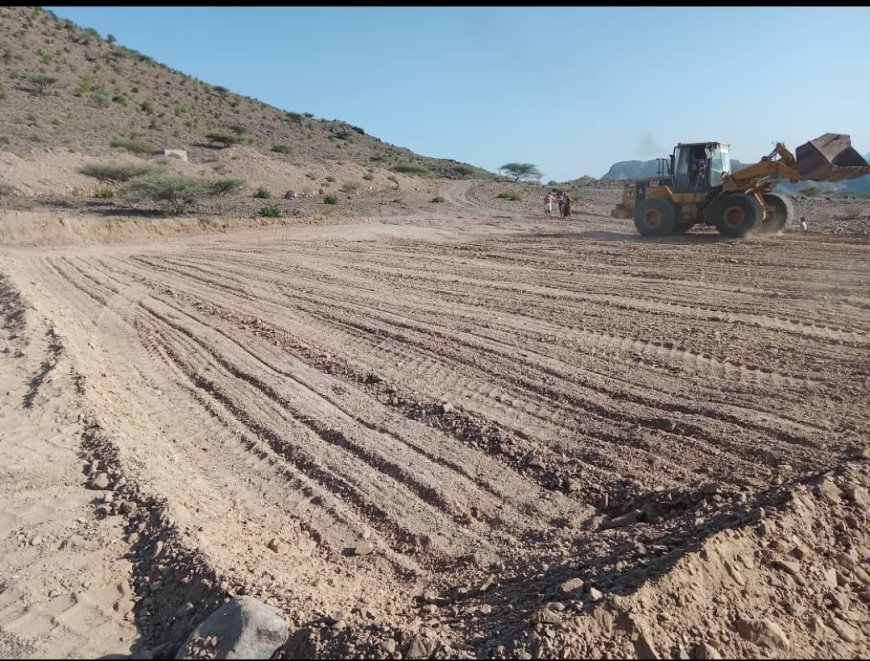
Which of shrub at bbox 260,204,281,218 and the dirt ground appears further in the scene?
shrub at bbox 260,204,281,218

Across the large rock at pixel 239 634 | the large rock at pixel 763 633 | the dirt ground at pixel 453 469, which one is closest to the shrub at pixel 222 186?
the dirt ground at pixel 453 469

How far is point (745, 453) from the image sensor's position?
17.7ft

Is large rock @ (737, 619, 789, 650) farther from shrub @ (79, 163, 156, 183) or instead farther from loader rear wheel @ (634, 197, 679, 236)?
shrub @ (79, 163, 156, 183)

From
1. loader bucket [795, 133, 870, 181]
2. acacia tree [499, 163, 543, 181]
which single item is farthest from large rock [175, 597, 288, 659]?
acacia tree [499, 163, 543, 181]

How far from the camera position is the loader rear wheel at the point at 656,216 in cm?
1817

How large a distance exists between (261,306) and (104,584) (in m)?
8.15

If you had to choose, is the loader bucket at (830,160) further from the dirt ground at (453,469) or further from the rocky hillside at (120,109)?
the rocky hillside at (120,109)

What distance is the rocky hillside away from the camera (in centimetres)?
3972

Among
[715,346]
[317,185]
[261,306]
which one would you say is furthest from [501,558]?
[317,185]

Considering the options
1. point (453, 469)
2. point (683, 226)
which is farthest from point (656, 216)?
point (453, 469)

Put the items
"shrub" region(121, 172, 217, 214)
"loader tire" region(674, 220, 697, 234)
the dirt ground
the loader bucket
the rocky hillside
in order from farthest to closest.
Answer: the rocky hillside < "shrub" region(121, 172, 217, 214) < "loader tire" region(674, 220, 697, 234) < the loader bucket < the dirt ground

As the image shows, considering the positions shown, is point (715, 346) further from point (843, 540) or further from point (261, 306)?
point (261, 306)

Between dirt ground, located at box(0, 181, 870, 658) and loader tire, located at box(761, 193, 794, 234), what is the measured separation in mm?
5590

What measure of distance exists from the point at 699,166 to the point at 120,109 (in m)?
46.0
